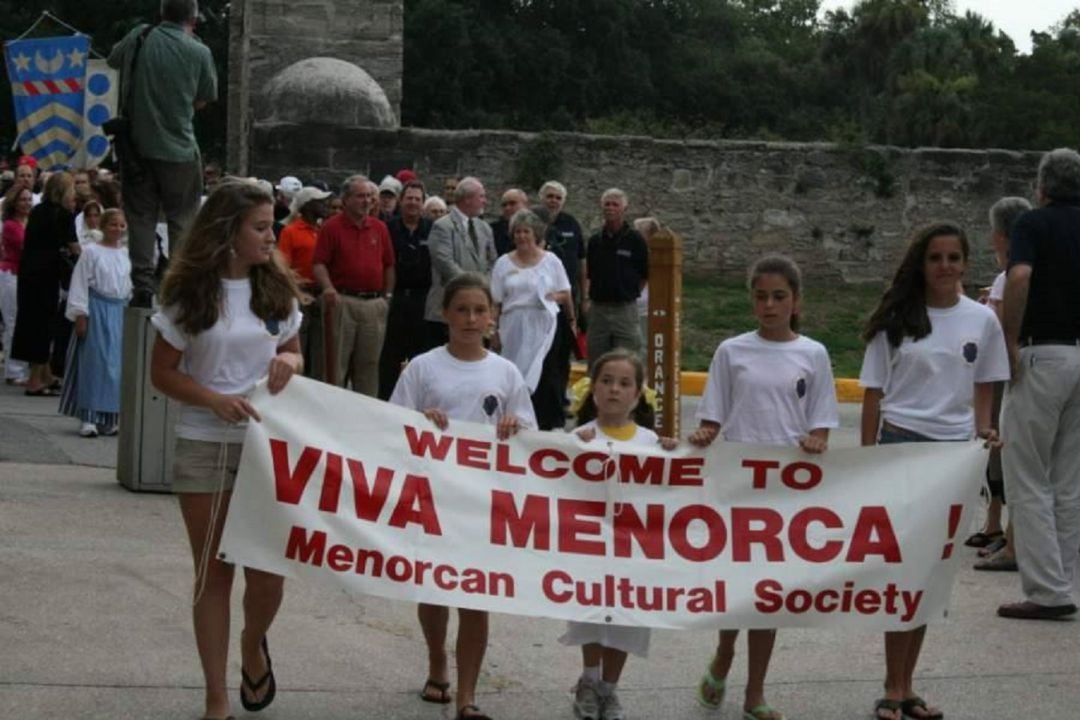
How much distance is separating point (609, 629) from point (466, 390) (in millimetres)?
936

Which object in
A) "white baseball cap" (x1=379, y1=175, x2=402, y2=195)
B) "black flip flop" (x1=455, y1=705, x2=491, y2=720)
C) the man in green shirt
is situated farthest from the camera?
"white baseball cap" (x1=379, y1=175, x2=402, y2=195)

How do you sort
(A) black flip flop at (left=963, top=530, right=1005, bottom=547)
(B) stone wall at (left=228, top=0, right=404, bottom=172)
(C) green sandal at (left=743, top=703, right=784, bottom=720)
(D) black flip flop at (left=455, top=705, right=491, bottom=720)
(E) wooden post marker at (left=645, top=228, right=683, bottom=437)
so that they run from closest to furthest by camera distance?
1. (D) black flip flop at (left=455, top=705, right=491, bottom=720)
2. (C) green sandal at (left=743, top=703, right=784, bottom=720)
3. (A) black flip flop at (left=963, top=530, right=1005, bottom=547)
4. (E) wooden post marker at (left=645, top=228, right=683, bottom=437)
5. (B) stone wall at (left=228, top=0, right=404, bottom=172)

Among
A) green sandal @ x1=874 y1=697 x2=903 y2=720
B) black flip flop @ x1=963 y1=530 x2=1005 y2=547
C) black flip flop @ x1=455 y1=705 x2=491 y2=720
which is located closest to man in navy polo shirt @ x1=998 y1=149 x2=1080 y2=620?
black flip flop @ x1=963 y1=530 x2=1005 y2=547

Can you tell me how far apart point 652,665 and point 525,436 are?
1.60 m

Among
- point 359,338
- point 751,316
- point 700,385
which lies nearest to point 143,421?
point 359,338

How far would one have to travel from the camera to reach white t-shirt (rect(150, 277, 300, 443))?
6.88 meters

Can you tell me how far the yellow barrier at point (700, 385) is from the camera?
66.0 feet

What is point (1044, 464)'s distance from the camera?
9.43 m

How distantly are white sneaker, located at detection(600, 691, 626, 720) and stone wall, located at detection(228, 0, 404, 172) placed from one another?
1645 cm

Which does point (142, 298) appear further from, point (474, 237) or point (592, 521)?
point (592, 521)

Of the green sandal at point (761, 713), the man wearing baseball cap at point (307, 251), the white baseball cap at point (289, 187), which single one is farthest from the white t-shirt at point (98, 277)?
the green sandal at point (761, 713)

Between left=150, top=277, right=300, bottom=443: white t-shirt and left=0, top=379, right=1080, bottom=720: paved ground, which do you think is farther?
left=0, top=379, right=1080, bottom=720: paved ground

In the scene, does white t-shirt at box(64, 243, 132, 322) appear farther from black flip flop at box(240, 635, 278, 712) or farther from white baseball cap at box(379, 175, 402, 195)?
black flip flop at box(240, 635, 278, 712)

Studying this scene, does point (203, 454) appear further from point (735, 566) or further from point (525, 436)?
point (735, 566)
